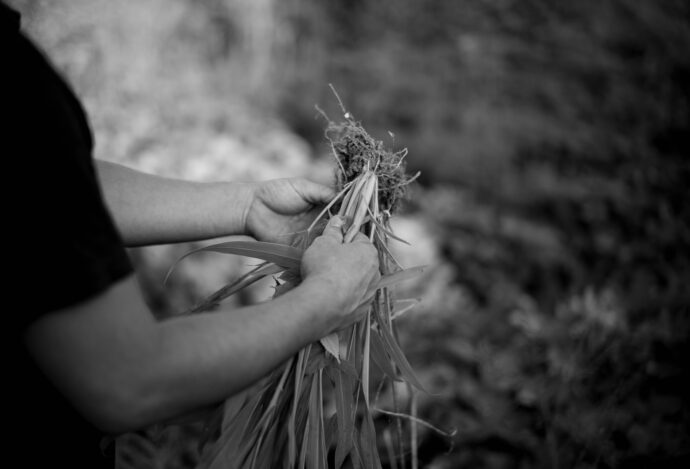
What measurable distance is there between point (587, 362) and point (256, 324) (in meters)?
1.74

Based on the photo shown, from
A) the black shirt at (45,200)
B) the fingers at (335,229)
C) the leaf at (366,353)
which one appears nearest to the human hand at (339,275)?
the fingers at (335,229)

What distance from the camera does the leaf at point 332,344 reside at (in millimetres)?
1158

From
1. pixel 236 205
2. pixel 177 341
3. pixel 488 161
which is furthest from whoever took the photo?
pixel 488 161

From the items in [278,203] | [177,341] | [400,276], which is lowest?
[177,341]

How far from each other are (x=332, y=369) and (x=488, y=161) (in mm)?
4167

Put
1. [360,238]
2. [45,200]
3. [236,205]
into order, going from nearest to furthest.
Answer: [45,200] → [360,238] → [236,205]

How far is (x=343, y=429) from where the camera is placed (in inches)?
46.4

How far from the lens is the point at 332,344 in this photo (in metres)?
1.17

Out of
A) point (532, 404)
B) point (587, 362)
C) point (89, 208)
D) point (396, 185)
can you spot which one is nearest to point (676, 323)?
point (587, 362)

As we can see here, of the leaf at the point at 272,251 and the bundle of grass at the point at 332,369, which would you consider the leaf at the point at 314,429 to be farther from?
the leaf at the point at 272,251

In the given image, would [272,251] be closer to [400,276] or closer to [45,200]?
[400,276]

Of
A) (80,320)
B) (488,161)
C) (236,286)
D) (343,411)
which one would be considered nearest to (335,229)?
(236,286)

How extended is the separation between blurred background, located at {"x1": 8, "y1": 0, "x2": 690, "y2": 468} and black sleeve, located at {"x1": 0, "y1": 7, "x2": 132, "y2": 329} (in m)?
0.85

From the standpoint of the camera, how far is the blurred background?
2.10m
